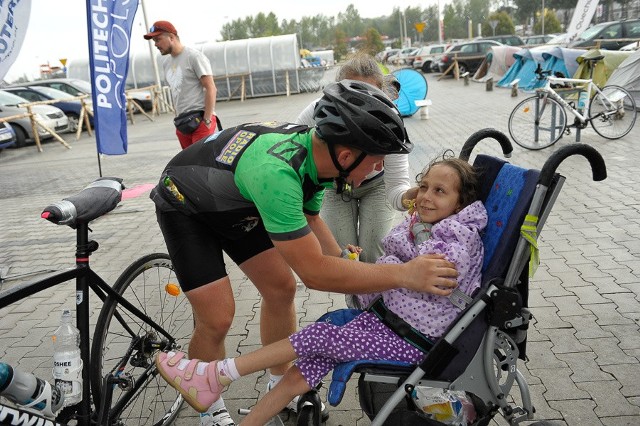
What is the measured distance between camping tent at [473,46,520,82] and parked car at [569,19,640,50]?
7.87 ft

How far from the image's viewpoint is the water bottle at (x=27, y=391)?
2.05 metres

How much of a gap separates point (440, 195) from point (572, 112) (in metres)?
7.35

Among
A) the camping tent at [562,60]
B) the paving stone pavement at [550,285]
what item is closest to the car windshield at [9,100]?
the paving stone pavement at [550,285]

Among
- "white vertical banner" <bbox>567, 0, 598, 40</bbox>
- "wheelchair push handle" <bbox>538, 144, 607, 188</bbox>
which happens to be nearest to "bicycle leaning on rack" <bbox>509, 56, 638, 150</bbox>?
"wheelchair push handle" <bbox>538, 144, 607, 188</bbox>

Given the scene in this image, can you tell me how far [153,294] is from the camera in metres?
3.23

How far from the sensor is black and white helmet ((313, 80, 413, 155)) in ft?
6.52

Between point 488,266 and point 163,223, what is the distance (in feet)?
4.59

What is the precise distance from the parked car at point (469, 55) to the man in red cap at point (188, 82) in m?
22.9

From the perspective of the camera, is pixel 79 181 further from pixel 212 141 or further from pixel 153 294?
pixel 212 141

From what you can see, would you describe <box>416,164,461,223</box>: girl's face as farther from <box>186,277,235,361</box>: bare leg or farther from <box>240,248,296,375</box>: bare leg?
<box>186,277,235,361</box>: bare leg

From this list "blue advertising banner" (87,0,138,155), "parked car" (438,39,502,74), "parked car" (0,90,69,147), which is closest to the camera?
"blue advertising banner" (87,0,138,155)

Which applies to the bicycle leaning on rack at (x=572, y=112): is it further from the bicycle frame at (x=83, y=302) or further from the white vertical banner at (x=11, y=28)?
the bicycle frame at (x=83, y=302)

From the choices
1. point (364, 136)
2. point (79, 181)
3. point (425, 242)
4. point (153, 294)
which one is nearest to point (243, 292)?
point (153, 294)

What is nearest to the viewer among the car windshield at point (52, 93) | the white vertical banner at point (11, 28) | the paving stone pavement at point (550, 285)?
the paving stone pavement at point (550, 285)
